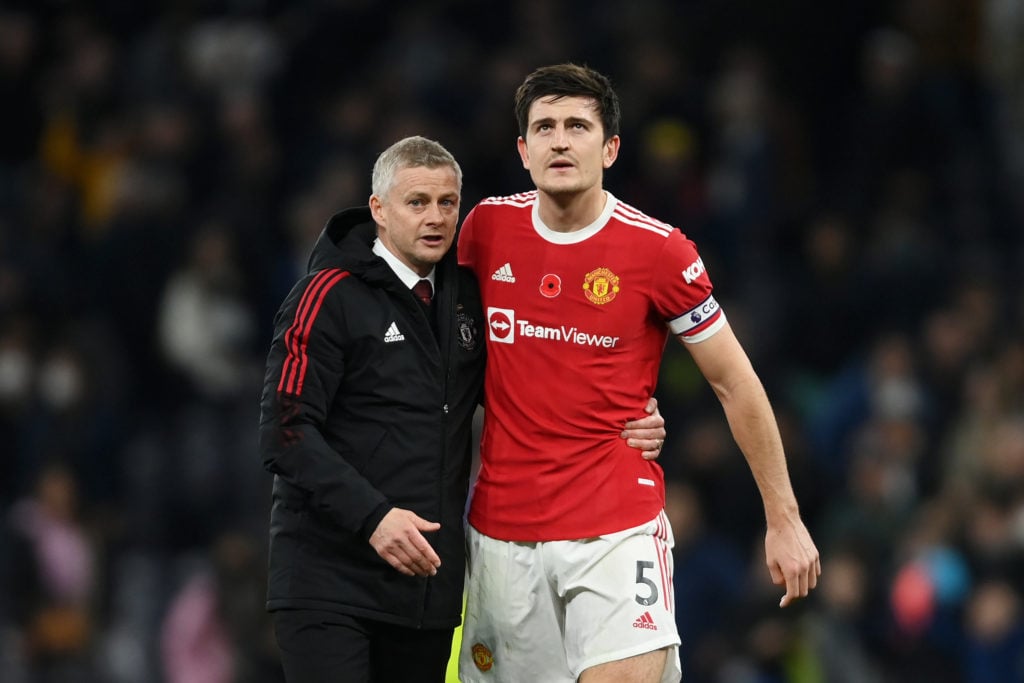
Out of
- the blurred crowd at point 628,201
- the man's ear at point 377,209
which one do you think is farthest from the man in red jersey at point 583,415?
the blurred crowd at point 628,201

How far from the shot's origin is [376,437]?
17.6ft

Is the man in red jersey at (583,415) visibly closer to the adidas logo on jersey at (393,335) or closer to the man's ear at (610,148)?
the man's ear at (610,148)

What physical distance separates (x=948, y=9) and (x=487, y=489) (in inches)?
360

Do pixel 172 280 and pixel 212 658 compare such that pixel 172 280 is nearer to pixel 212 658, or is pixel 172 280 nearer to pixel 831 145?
pixel 212 658

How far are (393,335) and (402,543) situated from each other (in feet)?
2.19

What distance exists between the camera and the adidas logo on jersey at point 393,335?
539cm

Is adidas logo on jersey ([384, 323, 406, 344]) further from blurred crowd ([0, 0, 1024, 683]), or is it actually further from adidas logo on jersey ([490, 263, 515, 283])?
blurred crowd ([0, 0, 1024, 683])

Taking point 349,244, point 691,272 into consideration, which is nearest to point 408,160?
point 349,244

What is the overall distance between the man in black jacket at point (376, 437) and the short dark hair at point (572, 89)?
32 centimetres

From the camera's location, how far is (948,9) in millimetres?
13570

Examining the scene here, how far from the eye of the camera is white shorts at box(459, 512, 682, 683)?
5352 mm

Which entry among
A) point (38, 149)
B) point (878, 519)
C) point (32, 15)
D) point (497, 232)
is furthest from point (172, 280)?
point (497, 232)

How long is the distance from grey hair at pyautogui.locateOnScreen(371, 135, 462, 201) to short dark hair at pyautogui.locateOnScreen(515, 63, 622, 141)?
0.89 ft

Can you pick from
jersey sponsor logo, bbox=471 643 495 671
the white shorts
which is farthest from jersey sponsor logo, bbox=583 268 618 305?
jersey sponsor logo, bbox=471 643 495 671
